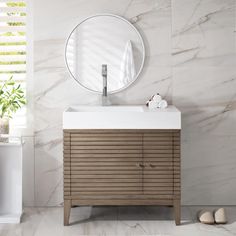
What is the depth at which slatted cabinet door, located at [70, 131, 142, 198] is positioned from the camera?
155 inches

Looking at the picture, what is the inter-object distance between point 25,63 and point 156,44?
1133mm

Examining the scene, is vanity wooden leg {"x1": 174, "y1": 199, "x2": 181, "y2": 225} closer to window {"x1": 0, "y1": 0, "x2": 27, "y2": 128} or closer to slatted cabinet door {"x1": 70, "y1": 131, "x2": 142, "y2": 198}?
slatted cabinet door {"x1": 70, "y1": 131, "x2": 142, "y2": 198}

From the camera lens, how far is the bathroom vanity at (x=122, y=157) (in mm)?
3906

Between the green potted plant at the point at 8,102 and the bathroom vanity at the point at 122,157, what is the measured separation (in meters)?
0.62

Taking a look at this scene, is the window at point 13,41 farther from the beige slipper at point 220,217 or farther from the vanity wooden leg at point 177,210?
the beige slipper at point 220,217

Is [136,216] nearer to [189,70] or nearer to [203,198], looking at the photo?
[203,198]

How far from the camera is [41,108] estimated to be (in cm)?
450

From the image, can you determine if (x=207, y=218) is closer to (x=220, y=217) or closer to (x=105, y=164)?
(x=220, y=217)

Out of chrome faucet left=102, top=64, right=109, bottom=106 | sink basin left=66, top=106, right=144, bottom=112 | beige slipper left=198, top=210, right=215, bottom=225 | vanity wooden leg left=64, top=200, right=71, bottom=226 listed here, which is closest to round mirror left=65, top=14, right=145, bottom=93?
chrome faucet left=102, top=64, right=109, bottom=106

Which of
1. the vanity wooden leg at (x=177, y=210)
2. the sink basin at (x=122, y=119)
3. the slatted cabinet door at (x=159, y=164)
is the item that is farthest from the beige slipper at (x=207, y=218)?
the sink basin at (x=122, y=119)

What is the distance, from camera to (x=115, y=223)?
160 inches

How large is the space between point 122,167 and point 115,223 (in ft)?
1.51

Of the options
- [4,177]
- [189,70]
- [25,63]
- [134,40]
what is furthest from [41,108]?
[189,70]

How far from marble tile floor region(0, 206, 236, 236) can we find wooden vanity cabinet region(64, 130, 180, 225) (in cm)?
15
